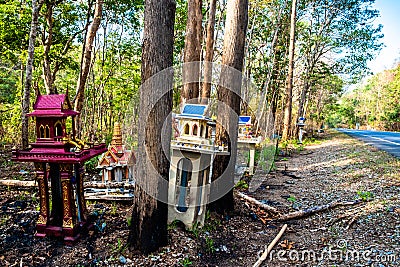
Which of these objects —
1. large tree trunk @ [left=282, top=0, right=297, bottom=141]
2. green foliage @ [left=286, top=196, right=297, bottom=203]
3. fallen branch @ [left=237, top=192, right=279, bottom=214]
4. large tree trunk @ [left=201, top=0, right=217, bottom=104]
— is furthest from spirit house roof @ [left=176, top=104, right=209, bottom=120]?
large tree trunk @ [left=282, top=0, right=297, bottom=141]

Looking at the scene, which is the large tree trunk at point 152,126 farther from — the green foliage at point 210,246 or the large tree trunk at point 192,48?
the large tree trunk at point 192,48

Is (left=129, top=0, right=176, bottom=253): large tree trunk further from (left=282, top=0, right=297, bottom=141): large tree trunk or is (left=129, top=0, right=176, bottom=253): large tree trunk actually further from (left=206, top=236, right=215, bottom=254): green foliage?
(left=282, top=0, right=297, bottom=141): large tree trunk

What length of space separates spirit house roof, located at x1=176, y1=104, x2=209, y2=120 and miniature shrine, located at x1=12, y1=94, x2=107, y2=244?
4.90 ft

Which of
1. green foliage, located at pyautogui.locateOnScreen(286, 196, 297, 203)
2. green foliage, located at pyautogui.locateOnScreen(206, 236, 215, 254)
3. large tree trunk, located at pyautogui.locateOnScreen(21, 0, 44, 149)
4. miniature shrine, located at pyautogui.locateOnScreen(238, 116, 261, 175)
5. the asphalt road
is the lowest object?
green foliage, located at pyautogui.locateOnScreen(206, 236, 215, 254)

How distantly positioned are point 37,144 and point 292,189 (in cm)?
616

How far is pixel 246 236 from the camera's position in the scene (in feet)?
16.3

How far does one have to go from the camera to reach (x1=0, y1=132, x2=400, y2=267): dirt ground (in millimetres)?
3871

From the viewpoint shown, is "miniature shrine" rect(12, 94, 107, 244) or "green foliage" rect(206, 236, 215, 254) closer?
"miniature shrine" rect(12, 94, 107, 244)

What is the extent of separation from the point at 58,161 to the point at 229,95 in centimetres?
305

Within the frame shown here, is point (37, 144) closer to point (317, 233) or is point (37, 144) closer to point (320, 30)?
point (317, 233)

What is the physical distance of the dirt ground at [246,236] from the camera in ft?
12.7

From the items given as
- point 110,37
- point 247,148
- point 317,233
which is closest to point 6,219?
point 317,233

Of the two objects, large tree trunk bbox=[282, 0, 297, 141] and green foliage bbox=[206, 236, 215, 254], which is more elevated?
large tree trunk bbox=[282, 0, 297, 141]

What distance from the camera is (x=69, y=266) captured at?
145 inches
